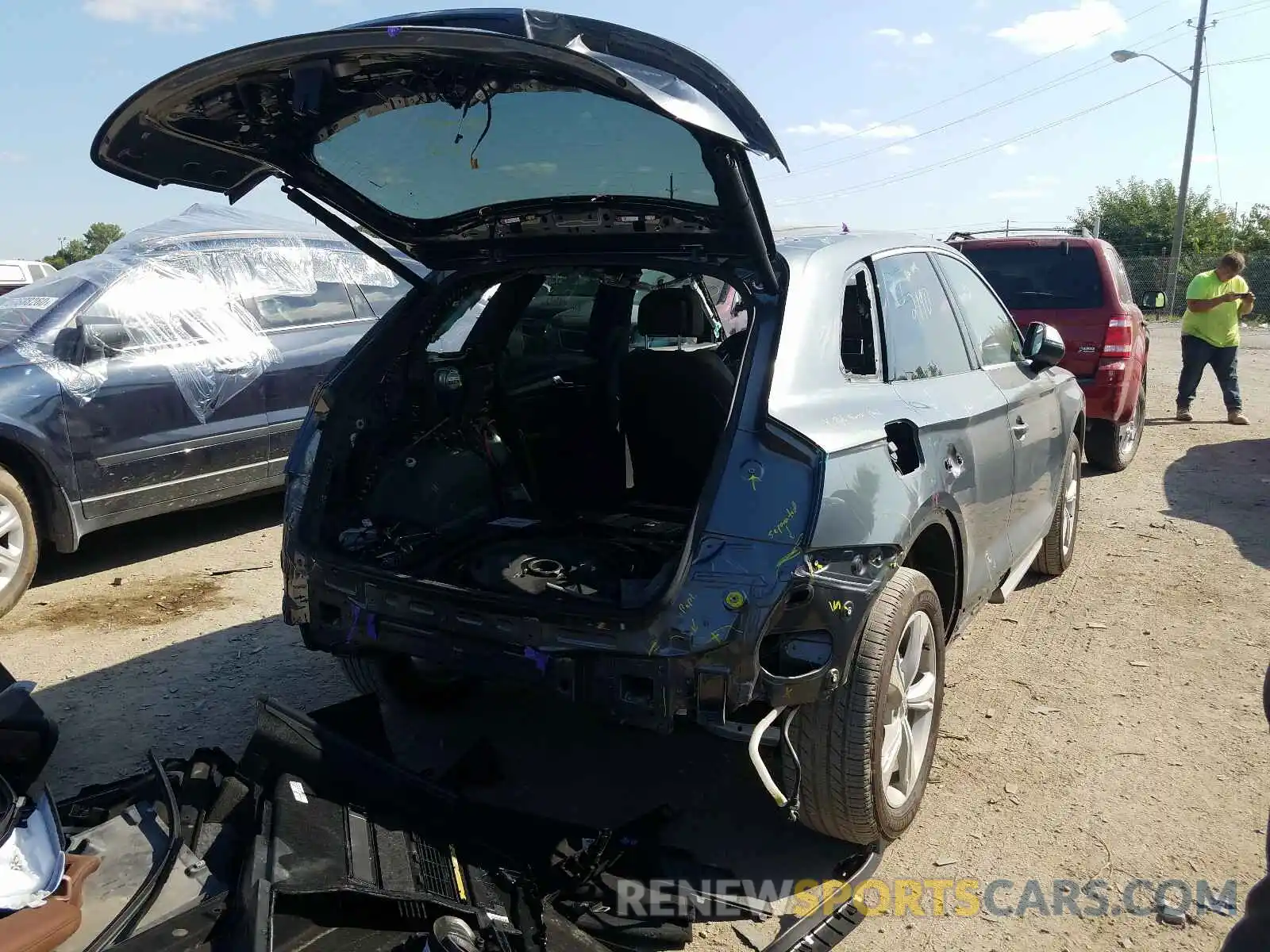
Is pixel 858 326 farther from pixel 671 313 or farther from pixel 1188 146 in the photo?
pixel 1188 146

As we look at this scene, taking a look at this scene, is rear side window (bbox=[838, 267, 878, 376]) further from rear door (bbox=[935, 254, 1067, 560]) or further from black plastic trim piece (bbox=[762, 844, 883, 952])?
black plastic trim piece (bbox=[762, 844, 883, 952])

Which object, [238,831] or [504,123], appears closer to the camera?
[238,831]

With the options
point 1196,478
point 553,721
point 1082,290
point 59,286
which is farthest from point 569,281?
point 1196,478

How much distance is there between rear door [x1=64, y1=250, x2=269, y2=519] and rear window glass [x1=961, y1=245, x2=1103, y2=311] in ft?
18.1

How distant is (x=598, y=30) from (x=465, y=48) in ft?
1.05

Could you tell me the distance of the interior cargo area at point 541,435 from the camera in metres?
3.38

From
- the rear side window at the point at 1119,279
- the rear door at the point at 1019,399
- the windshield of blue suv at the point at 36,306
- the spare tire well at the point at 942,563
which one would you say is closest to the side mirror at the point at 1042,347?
the rear door at the point at 1019,399

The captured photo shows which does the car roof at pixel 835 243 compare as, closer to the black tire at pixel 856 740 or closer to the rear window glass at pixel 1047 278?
the black tire at pixel 856 740

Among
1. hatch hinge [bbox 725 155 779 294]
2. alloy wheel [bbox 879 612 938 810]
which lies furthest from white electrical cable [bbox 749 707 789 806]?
hatch hinge [bbox 725 155 779 294]

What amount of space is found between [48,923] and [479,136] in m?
2.32

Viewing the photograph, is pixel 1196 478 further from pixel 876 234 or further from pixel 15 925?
pixel 15 925

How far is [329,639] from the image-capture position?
10.5ft

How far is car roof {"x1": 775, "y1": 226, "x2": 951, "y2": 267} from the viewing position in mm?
3111

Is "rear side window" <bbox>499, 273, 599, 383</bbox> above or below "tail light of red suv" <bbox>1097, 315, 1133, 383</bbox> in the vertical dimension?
above
